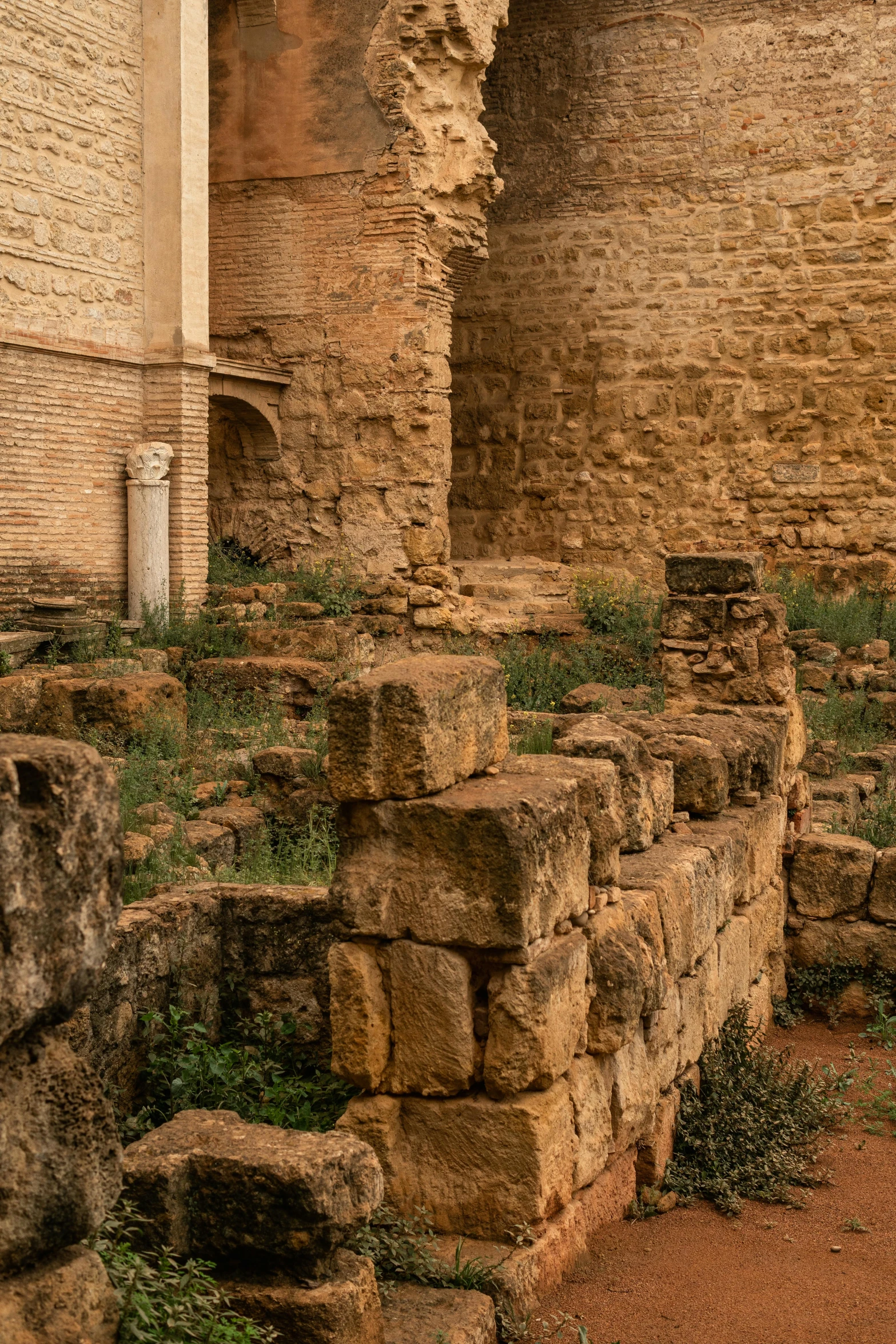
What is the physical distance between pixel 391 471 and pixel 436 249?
2.21 m

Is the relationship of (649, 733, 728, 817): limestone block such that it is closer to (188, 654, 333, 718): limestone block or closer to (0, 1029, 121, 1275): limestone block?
(0, 1029, 121, 1275): limestone block

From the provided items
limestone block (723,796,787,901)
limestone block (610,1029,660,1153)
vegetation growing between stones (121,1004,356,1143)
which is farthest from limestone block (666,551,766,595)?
vegetation growing between stones (121,1004,356,1143)

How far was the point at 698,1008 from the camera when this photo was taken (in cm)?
530

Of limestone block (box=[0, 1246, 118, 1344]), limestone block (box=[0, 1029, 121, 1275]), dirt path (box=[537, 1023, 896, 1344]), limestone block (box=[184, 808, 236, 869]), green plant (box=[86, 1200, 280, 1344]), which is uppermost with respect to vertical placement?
limestone block (box=[0, 1029, 121, 1275])

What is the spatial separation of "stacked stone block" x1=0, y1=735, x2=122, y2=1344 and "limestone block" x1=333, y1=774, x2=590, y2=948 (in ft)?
5.09

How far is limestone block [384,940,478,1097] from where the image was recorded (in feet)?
12.4

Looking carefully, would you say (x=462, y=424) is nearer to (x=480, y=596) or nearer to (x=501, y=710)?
(x=480, y=596)

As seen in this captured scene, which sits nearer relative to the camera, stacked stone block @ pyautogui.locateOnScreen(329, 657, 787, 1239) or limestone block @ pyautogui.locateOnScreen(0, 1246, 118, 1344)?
limestone block @ pyautogui.locateOnScreen(0, 1246, 118, 1344)

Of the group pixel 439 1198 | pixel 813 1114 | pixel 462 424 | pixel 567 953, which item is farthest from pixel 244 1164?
pixel 462 424

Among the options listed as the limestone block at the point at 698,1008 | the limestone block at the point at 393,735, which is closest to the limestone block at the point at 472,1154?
the limestone block at the point at 393,735

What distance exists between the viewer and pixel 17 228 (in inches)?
439

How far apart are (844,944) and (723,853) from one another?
1873mm

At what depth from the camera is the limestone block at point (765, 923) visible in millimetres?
6355

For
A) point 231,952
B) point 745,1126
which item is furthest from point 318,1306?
point 745,1126
